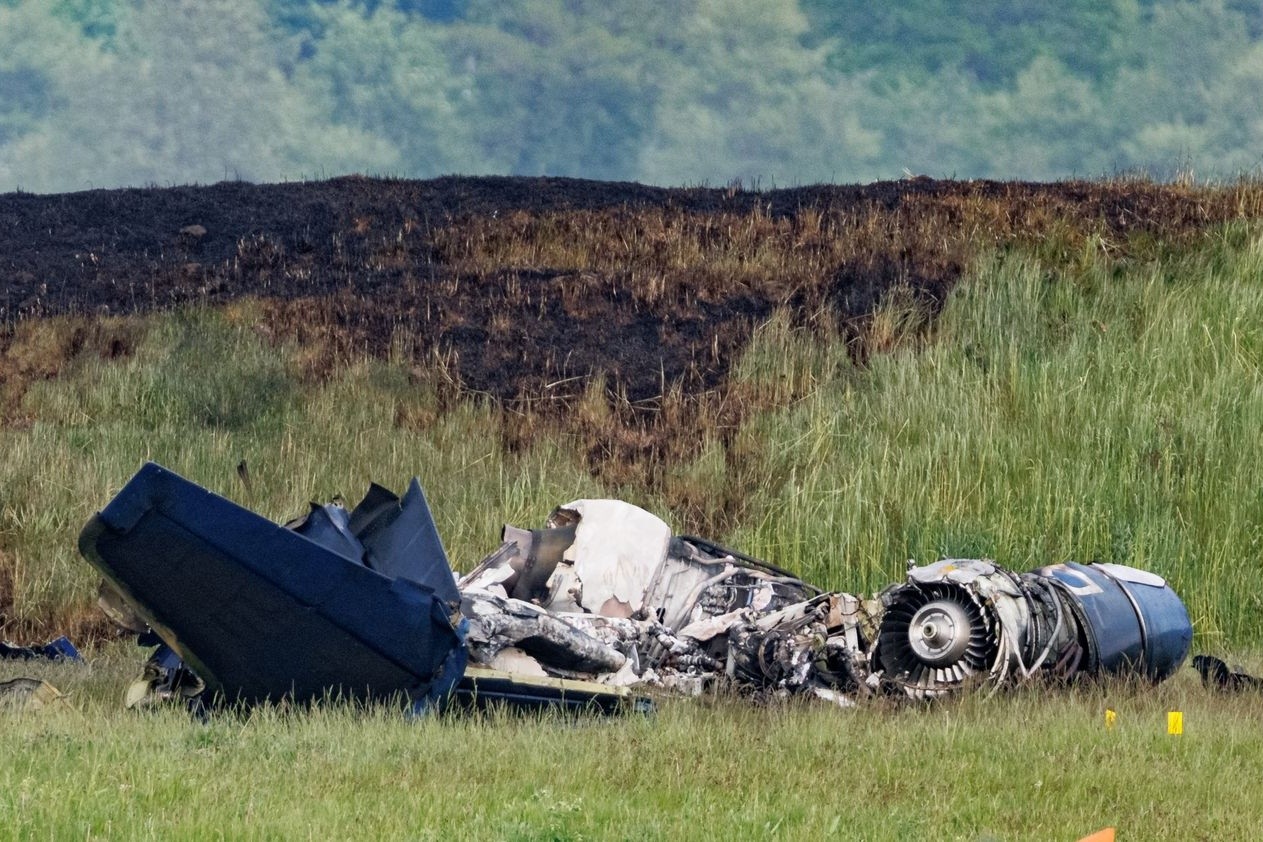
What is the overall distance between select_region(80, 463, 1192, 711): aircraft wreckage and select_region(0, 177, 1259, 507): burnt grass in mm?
4855

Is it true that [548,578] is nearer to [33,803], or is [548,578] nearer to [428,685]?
[428,685]

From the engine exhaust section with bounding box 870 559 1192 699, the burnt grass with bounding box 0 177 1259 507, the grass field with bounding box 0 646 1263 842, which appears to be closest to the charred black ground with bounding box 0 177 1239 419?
the burnt grass with bounding box 0 177 1259 507

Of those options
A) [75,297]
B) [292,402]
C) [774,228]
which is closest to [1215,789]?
[292,402]

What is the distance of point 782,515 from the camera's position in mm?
13812

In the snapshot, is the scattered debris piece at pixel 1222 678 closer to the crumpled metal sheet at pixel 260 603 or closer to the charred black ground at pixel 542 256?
the crumpled metal sheet at pixel 260 603

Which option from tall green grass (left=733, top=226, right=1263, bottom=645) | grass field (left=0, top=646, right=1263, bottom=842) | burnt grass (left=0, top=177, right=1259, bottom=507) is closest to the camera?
grass field (left=0, top=646, right=1263, bottom=842)

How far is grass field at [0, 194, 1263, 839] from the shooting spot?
18.8 feet

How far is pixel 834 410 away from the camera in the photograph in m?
16.0

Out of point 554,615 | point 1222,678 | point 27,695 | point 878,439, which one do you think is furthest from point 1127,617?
point 27,695

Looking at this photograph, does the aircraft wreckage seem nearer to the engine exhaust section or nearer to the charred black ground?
the engine exhaust section

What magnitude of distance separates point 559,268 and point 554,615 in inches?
582

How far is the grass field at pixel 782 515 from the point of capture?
5.73m

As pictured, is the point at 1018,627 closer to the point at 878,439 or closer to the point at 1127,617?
the point at 1127,617

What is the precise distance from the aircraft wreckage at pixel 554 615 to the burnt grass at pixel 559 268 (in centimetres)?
485
